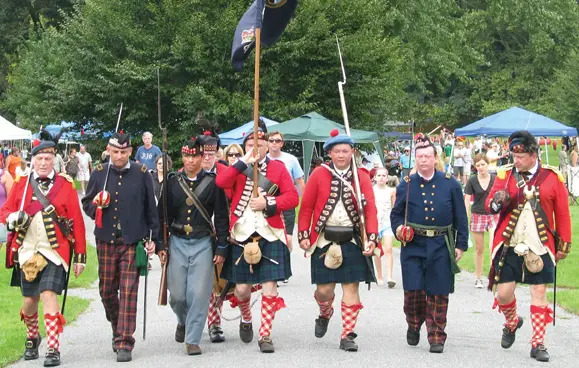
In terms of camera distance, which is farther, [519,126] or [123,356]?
[519,126]

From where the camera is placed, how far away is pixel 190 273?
9.41m

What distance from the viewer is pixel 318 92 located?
36.2 meters

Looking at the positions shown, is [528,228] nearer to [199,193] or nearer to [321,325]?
[321,325]

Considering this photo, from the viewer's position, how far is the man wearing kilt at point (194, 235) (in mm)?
9359

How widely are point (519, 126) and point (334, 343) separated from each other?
28.4m

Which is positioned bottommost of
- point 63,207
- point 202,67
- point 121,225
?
point 121,225

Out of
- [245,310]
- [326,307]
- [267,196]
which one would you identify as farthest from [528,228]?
[245,310]

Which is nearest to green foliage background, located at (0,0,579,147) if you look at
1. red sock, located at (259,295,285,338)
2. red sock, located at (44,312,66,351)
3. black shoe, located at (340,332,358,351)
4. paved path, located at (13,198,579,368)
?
paved path, located at (13,198,579,368)

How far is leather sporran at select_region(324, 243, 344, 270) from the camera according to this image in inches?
373

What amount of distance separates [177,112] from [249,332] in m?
26.5

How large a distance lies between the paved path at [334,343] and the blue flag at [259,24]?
2653 millimetres

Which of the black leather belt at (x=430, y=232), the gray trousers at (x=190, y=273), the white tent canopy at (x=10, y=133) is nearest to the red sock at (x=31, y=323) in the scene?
the gray trousers at (x=190, y=273)

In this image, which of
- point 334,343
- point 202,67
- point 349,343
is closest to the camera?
point 349,343

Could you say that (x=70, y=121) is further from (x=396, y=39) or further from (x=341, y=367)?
(x=341, y=367)
